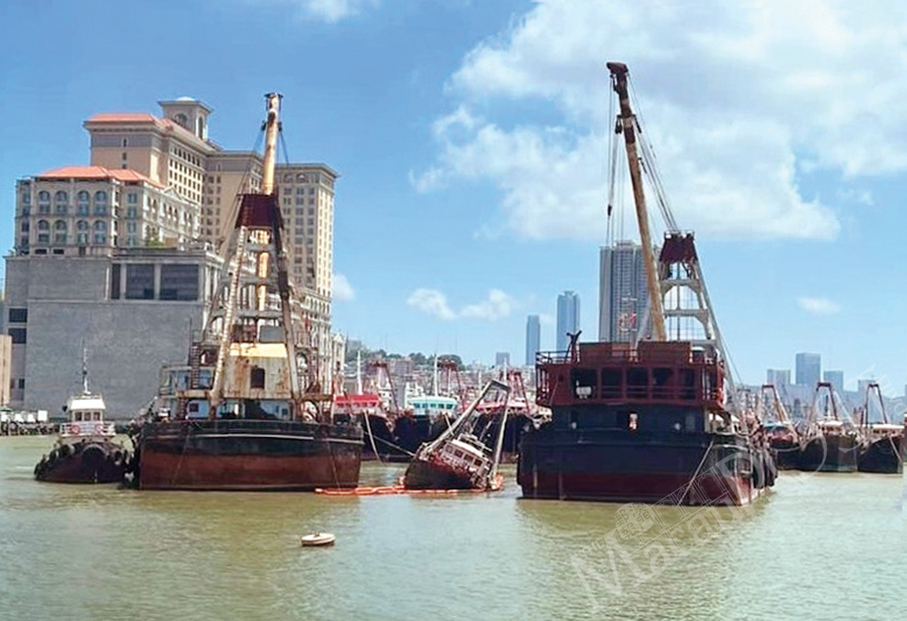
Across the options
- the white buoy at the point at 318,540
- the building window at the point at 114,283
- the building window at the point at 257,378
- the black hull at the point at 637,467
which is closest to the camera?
the white buoy at the point at 318,540

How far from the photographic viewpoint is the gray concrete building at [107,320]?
167625mm

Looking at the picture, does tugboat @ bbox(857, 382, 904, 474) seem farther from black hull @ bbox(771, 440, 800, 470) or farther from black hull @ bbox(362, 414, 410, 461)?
black hull @ bbox(362, 414, 410, 461)

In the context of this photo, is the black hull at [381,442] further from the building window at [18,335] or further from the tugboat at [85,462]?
the building window at [18,335]

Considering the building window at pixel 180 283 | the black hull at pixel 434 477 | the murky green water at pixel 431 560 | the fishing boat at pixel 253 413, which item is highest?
the building window at pixel 180 283

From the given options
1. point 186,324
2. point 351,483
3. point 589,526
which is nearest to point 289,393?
point 351,483

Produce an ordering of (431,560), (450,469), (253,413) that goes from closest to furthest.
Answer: (431,560) < (253,413) < (450,469)

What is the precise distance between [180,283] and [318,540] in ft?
432

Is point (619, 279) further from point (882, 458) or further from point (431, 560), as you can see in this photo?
point (431, 560)

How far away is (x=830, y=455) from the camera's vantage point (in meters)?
103

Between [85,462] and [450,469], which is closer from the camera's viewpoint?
[450,469]

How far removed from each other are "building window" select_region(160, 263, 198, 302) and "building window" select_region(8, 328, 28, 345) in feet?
62.8

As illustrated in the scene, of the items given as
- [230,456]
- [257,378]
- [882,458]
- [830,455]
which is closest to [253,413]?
[257,378]

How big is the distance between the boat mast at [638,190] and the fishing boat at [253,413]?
1701 centimetres

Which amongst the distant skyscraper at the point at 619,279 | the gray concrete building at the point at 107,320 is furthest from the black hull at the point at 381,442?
the gray concrete building at the point at 107,320
